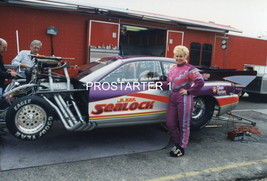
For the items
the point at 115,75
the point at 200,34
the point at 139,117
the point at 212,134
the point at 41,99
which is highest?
the point at 200,34

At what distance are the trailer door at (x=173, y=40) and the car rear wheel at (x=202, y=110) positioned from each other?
4.48 meters

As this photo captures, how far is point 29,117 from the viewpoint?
380cm

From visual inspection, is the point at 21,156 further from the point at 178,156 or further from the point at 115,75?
the point at 178,156

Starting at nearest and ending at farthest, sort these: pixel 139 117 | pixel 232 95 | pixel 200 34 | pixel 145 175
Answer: pixel 145 175
pixel 139 117
pixel 232 95
pixel 200 34

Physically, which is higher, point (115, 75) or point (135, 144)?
point (115, 75)

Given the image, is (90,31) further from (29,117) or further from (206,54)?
(206,54)

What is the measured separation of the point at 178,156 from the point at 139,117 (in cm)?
93

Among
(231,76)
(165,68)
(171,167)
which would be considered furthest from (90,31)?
(171,167)

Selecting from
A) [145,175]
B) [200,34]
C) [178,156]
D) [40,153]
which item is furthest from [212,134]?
[200,34]

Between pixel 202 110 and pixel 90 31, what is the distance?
4235 millimetres

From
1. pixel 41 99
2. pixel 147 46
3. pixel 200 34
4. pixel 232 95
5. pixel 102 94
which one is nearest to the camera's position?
pixel 41 99

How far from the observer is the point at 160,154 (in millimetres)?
4254

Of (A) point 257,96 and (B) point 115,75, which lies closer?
(B) point 115,75

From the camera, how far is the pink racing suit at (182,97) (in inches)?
160
